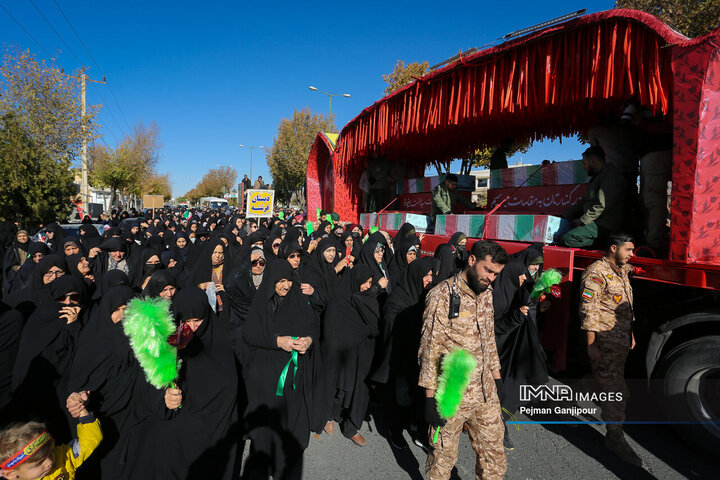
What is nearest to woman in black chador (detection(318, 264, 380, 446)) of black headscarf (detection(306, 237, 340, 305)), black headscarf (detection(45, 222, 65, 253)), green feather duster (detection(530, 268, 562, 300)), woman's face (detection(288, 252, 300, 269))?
woman's face (detection(288, 252, 300, 269))

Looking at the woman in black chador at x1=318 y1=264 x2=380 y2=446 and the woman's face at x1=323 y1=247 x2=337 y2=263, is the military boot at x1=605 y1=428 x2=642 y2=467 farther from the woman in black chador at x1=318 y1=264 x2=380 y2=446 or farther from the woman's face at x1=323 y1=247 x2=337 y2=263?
the woman's face at x1=323 y1=247 x2=337 y2=263

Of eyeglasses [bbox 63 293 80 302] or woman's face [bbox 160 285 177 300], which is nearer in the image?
eyeglasses [bbox 63 293 80 302]

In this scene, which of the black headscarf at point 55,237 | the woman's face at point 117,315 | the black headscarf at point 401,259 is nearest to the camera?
the woman's face at point 117,315

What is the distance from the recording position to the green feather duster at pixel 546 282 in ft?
11.3

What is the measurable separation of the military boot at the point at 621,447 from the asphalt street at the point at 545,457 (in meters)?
0.05

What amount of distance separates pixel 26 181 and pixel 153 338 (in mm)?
11685

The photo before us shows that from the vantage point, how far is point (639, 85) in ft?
10.9

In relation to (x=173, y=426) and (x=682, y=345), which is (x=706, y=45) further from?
(x=173, y=426)

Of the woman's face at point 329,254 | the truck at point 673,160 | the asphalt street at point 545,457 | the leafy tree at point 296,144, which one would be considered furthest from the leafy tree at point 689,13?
the leafy tree at point 296,144

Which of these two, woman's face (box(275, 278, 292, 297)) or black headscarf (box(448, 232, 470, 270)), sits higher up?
black headscarf (box(448, 232, 470, 270))

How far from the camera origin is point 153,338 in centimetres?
207

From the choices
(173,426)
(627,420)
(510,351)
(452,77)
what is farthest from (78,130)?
(627,420)

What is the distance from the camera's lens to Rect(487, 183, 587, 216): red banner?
5246 millimetres

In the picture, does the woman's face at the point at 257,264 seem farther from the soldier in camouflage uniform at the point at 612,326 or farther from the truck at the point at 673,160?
the soldier in camouflage uniform at the point at 612,326
